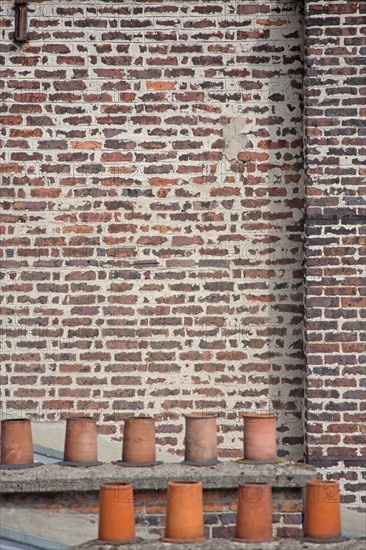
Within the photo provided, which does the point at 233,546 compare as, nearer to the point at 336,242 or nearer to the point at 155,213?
the point at 336,242

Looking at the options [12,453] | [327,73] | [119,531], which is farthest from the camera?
[327,73]

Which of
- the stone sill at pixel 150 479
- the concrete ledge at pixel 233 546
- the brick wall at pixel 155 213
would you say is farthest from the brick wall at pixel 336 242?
the concrete ledge at pixel 233 546

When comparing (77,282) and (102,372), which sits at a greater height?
(77,282)

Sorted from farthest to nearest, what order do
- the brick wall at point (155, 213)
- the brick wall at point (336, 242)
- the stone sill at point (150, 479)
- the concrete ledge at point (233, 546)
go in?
1. the brick wall at point (155, 213)
2. the brick wall at point (336, 242)
3. the stone sill at point (150, 479)
4. the concrete ledge at point (233, 546)

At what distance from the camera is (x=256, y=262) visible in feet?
21.7

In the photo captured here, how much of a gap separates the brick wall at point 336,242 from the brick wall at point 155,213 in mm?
269

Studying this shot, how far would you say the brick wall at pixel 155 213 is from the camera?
258 inches

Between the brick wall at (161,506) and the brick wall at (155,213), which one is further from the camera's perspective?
the brick wall at (155,213)

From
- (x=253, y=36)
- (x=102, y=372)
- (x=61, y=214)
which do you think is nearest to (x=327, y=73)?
(x=253, y=36)

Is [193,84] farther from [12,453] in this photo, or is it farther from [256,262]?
[12,453]

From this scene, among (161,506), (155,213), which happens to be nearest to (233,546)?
(161,506)

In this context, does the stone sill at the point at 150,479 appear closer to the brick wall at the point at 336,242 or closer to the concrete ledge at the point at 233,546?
the concrete ledge at the point at 233,546

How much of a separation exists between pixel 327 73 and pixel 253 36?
2.07 feet

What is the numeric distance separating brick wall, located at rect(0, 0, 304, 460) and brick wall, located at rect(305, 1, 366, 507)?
0.27m
